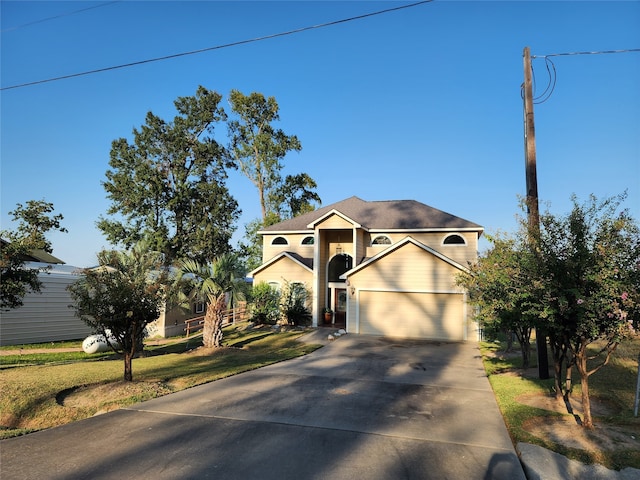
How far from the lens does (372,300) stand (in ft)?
68.1

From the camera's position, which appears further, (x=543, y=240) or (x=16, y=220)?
(x=16, y=220)

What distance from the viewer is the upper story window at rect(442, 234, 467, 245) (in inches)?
894

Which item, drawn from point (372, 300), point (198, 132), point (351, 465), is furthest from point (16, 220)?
point (198, 132)

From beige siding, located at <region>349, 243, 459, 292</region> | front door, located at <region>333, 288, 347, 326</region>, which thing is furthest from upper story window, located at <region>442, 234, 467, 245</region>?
front door, located at <region>333, 288, 347, 326</region>

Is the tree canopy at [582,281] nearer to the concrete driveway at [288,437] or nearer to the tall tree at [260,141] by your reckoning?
the concrete driveway at [288,437]

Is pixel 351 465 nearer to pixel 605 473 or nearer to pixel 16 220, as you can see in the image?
pixel 605 473

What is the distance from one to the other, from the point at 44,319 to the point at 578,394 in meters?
23.4

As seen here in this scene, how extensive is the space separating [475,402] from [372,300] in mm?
11908

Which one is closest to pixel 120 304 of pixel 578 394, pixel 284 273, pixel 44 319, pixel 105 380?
pixel 105 380

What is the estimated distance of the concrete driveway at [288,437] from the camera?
5.27 metres

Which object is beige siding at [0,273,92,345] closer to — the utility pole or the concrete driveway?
the concrete driveway

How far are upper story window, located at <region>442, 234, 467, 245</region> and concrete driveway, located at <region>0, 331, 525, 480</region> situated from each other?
13.3 m

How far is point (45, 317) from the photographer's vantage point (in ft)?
66.9

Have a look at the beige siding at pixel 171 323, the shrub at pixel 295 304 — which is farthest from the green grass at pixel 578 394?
the beige siding at pixel 171 323
